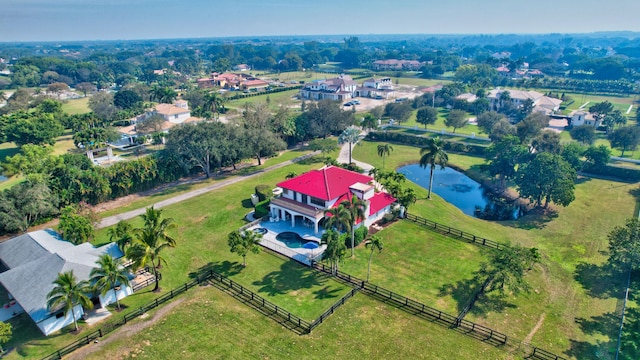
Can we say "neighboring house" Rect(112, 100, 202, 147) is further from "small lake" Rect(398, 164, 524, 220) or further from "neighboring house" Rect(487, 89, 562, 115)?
"neighboring house" Rect(487, 89, 562, 115)

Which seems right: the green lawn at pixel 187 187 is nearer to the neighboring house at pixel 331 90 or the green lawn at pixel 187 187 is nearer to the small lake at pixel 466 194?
the small lake at pixel 466 194

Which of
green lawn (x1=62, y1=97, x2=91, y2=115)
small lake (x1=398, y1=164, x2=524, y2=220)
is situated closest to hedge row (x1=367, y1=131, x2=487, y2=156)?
small lake (x1=398, y1=164, x2=524, y2=220)

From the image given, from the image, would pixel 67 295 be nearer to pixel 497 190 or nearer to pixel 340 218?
pixel 340 218

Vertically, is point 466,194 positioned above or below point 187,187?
below

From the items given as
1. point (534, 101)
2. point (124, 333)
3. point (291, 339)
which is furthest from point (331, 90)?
point (124, 333)

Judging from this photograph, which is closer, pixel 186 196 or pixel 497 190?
pixel 186 196

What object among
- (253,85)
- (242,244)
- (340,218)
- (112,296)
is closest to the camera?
(112,296)

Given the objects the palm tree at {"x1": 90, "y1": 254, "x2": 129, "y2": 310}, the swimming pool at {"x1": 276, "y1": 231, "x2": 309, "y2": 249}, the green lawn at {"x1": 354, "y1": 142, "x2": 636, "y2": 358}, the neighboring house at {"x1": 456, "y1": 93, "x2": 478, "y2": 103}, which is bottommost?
the green lawn at {"x1": 354, "y1": 142, "x2": 636, "y2": 358}
